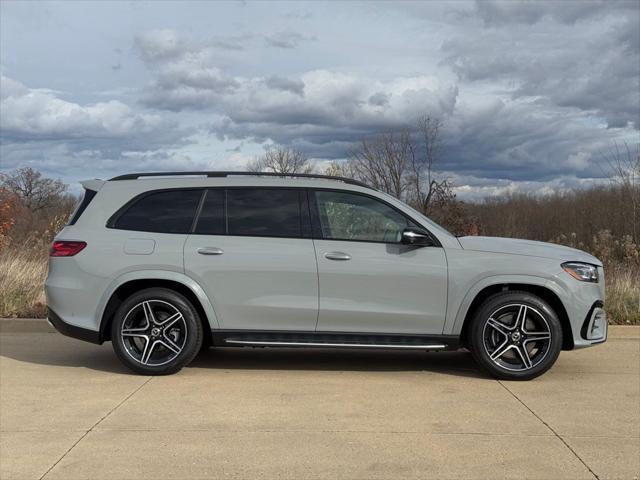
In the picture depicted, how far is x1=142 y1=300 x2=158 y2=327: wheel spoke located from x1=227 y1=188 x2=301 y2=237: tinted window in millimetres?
1036

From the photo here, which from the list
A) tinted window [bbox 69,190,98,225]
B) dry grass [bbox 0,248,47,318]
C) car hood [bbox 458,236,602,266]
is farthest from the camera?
dry grass [bbox 0,248,47,318]

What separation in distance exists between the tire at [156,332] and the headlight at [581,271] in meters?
3.48

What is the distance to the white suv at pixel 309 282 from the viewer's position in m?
5.89

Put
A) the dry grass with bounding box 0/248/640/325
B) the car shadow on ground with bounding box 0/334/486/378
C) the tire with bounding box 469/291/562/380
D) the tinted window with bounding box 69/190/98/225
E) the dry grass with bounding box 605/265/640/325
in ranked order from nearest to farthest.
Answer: the tire with bounding box 469/291/562/380, the tinted window with bounding box 69/190/98/225, the car shadow on ground with bounding box 0/334/486/378, the dry grass with bounding box 605/265/640/325, the dry grass with bounding box 0/248/640/325

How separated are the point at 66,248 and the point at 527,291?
441 cm

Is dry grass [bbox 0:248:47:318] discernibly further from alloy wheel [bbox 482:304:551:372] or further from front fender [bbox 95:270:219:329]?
alloy wheel [bbox 482:304:551:372]

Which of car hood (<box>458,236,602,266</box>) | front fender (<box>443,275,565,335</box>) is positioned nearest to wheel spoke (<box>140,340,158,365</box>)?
front fender (<box>443,275,565,335</box>)

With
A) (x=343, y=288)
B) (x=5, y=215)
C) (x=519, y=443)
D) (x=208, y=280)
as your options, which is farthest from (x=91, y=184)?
(x=5, y=215)

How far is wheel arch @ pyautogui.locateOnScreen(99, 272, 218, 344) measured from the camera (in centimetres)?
600

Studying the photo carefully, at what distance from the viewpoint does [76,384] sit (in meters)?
5.96

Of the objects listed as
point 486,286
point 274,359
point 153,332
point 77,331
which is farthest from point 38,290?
point 486,286

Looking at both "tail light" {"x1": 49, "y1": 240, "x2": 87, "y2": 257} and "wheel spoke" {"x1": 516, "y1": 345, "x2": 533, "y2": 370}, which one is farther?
"tail light" {"x1": 49, "y1": 240, "x2": 87, "y2": 257}

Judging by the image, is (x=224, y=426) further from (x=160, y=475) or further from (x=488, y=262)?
(x=488, y=262)

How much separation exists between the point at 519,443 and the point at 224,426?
2.10 meters
